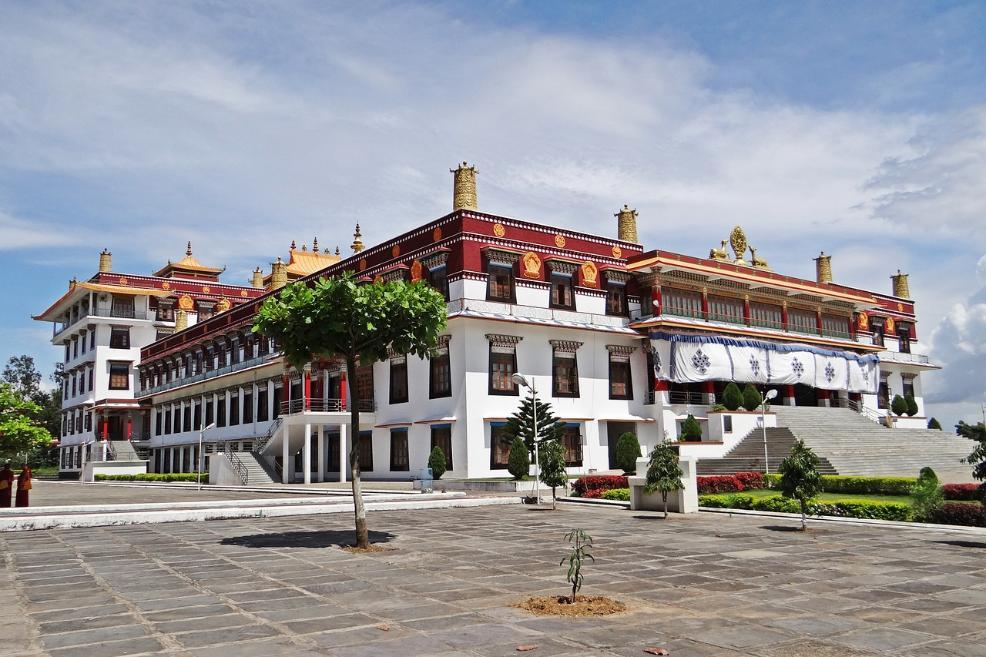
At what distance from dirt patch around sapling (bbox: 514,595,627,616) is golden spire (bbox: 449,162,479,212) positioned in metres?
26.8

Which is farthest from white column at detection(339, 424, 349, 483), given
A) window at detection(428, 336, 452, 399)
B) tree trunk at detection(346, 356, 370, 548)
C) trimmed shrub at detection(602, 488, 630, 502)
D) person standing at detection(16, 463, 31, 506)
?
tree trunk at detection(346, 356, 370, 548)

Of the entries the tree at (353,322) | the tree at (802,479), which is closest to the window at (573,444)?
the tree at (802,479)

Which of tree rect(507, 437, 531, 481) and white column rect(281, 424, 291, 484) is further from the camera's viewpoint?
white column rect(281, 424, 291, 484)

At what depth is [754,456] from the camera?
115ft

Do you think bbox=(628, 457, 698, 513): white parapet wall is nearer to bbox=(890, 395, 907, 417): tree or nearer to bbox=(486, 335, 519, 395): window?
bbox=(486, 335, 519, 395): window

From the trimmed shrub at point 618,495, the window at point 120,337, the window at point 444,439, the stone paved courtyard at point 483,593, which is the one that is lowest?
the trimmed shrub at point 618,495

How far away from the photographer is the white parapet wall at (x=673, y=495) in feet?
64.7

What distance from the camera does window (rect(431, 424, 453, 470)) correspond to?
32.8 meters

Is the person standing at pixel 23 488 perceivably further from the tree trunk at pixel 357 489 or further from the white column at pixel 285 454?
the white column at pixel 285 454

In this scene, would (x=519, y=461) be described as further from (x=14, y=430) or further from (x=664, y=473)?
(x=14, y=430)

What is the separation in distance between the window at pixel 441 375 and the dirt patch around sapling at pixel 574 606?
2475 cm

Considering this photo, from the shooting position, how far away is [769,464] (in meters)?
33.3

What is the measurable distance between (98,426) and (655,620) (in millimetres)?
64415

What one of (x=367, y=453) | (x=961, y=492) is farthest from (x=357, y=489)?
(x=367, y=453)
